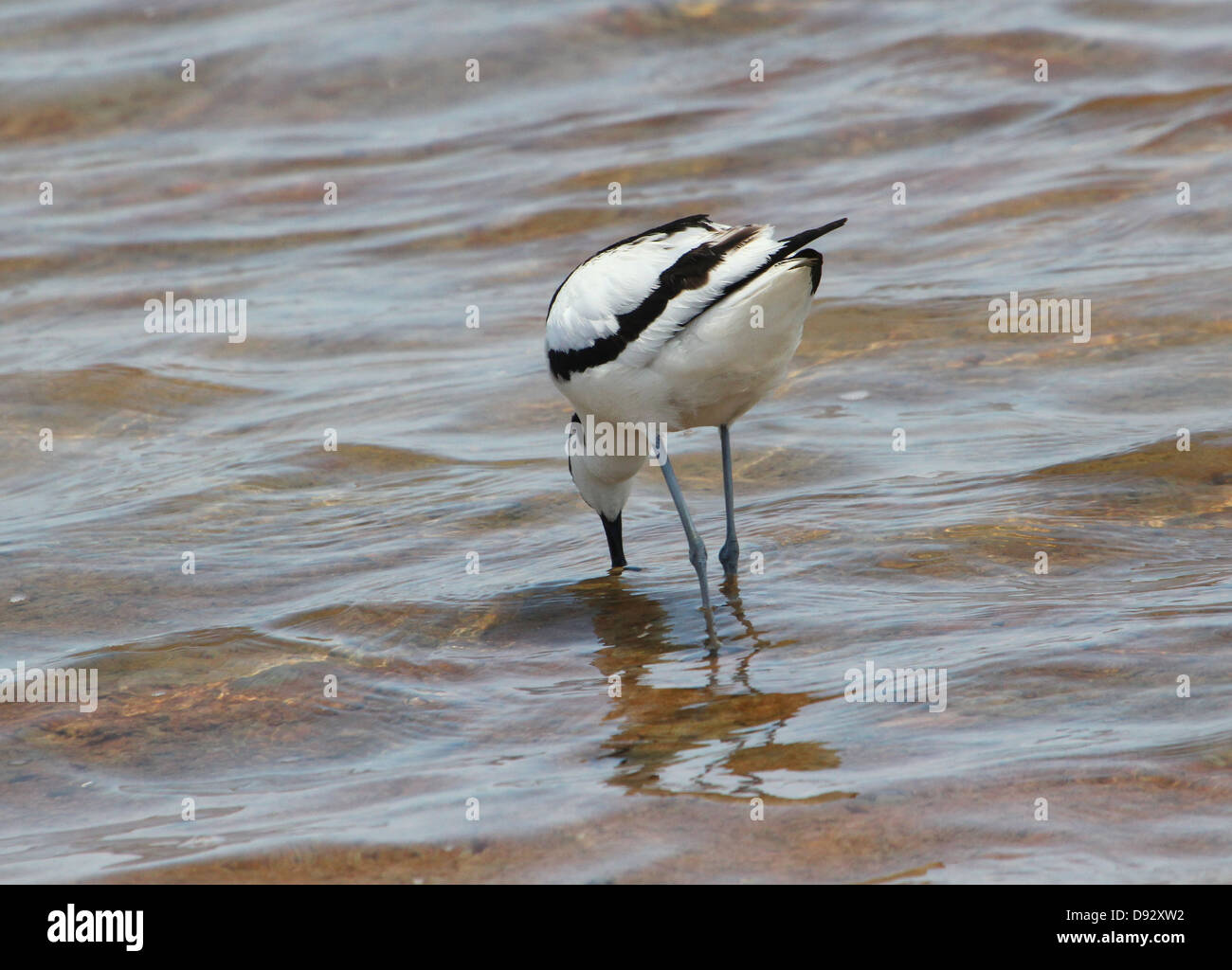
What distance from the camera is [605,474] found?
6.38 m

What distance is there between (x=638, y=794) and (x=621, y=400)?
1876mm

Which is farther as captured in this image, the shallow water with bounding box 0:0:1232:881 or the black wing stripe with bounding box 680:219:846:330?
the black wing stripe with bounding box 680:219:846:330

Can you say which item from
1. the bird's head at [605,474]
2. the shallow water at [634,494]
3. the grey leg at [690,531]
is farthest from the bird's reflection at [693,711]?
the bird's head at [605,474]

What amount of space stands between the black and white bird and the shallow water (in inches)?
31.3

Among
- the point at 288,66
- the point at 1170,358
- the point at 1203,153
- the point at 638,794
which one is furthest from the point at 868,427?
the point at 288,66

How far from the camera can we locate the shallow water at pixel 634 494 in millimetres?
4266

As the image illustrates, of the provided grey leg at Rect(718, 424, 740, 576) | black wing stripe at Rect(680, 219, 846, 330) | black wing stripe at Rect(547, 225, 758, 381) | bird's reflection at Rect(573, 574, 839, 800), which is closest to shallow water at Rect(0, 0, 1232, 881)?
bird's reflection at Rect(573, 574, 839, 800)

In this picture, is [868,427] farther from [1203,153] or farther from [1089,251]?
[1203,153]

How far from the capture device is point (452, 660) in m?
5.64

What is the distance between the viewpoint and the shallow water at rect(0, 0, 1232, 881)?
427 cm

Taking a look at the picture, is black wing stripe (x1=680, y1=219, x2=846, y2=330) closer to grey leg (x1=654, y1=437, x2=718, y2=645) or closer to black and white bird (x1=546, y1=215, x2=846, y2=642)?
black and white bird (x1=546, y1=215, x2=846, y2=642)

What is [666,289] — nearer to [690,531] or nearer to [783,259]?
[783,259]

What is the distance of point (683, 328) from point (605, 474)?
1.23m

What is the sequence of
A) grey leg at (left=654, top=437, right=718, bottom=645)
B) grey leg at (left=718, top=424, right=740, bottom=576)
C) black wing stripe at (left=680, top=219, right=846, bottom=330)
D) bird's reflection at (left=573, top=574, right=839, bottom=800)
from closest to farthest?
1. bird's reflection at (left=573, top=574, right=839, bottom=800)
2. black wing stripe at (left=680, top=219, right=846, bottom=330)
3. grey leg at (left=654, top=437, right=718, bottom=645)
4. grey leg at (left=718, top=424, right=740, bottom=576)
